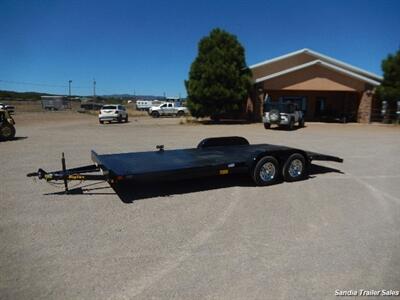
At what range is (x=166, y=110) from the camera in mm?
48125

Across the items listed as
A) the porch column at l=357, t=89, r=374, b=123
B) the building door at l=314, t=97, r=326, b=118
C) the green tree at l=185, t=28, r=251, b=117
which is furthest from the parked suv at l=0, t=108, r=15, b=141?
the building door at l=314, t=97, r=326, b=118

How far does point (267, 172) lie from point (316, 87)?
24329mm

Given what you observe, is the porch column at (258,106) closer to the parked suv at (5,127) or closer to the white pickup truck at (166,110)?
the white pickup truck at (166,110)

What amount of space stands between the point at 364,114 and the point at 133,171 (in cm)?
2938

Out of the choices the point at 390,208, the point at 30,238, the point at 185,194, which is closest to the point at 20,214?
the point at 30,238

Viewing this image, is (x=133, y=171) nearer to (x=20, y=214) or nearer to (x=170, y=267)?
(x=20, y=214)

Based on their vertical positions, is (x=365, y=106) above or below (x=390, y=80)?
below

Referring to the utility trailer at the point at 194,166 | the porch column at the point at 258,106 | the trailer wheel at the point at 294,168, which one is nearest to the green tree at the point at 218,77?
the porch column at the point at 258,106

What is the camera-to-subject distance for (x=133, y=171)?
21.7 ft

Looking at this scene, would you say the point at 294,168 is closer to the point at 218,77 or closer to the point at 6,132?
the point at 6,132

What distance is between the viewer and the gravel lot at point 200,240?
3.71m

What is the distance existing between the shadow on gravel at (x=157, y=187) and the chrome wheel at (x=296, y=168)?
35cm

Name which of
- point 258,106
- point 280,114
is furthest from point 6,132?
point 258,106

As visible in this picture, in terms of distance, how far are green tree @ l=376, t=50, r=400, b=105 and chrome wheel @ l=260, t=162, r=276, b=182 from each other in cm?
2643
